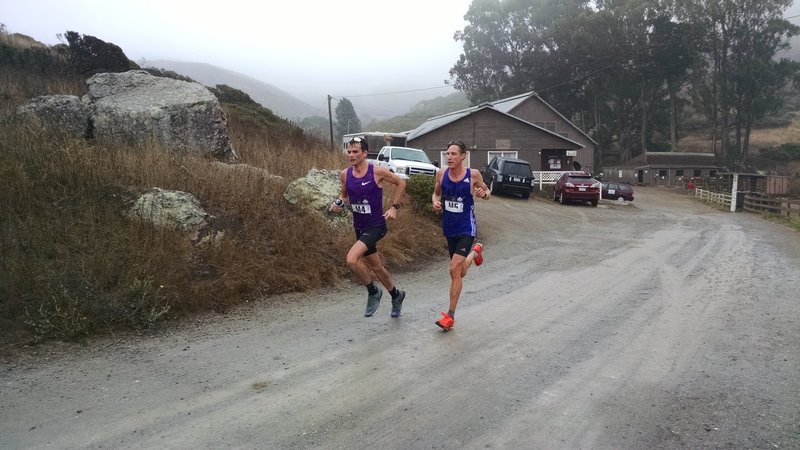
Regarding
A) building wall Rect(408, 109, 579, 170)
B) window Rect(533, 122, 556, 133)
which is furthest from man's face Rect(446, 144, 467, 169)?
window Rect(533, 122, 556, 133)

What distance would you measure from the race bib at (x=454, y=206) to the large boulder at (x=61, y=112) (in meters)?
7.10

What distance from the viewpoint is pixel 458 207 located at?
19.1 ft

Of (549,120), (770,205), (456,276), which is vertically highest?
(549,120)

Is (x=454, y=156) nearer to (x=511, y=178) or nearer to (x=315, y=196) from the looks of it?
(x=315, y=196)

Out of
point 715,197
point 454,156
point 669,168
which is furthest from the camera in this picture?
point 669,168

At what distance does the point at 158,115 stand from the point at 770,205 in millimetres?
26635

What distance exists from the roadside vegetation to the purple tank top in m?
1.84

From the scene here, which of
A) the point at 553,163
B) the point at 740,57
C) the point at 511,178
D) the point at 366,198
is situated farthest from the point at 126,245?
the point at 740,57

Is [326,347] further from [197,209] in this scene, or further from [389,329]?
[197,209]

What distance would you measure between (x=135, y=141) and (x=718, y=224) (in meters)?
19.5

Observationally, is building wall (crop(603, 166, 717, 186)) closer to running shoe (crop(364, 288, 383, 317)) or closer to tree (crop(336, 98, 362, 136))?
running shoe (crop(364, 288, 383, 317))

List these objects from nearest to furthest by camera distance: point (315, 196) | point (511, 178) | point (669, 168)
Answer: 1. point (315, 196)
2. point (511, 178)
3. point (669, 168)

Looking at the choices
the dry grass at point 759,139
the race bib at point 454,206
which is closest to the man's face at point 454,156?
the race bib at point 454,206

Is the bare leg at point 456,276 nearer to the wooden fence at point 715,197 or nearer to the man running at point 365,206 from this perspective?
the man running at point 365,206
